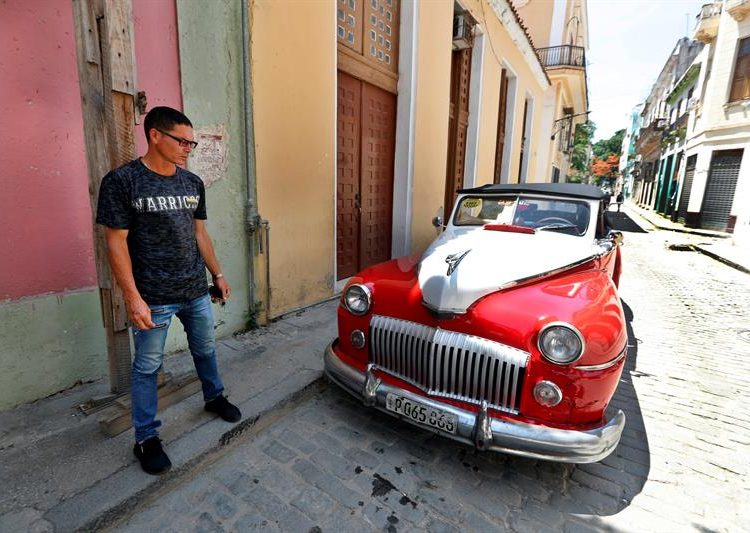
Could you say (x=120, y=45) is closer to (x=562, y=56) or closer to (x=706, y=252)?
(x=706, y=252)

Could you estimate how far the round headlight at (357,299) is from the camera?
106 inches

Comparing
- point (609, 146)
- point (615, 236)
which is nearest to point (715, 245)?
point (615, 236)

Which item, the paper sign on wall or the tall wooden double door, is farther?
the tall wooden double door

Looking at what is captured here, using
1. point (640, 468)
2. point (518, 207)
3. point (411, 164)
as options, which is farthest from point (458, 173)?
point (640, 468)

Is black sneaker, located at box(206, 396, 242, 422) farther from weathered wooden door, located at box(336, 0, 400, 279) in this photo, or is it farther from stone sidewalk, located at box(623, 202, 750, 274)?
stone sidewalk, located at box(623, 202, 750, 274)

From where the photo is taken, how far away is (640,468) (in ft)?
8.05

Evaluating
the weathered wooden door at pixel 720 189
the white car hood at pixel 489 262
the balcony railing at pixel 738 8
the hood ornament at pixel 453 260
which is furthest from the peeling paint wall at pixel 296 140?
the balcony railing at pixel 738 8

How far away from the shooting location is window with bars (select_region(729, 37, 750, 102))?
14.1 m

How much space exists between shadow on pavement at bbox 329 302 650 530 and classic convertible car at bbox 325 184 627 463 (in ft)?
1.11

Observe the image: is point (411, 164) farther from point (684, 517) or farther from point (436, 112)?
point (684, 517)

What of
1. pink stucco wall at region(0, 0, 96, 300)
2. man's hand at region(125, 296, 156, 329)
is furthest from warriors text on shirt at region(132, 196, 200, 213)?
pink stucco wall at region(0, 0, 96, 300)

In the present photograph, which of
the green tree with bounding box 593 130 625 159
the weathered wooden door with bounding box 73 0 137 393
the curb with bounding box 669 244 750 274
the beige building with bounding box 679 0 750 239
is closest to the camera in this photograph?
the weathered wooden door with bounding box 73 0 137 393

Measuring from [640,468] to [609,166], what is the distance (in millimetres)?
74496

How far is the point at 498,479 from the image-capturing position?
236 centimetres
